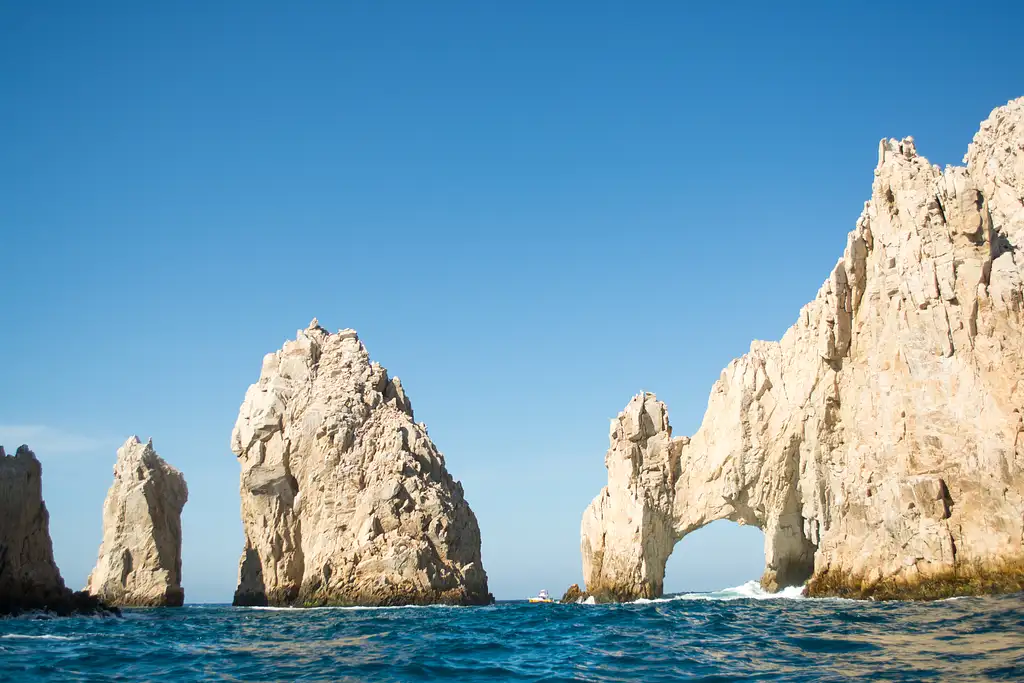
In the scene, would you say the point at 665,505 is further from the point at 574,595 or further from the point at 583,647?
the point at 583,647

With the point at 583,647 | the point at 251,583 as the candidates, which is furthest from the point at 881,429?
the point at 251,583

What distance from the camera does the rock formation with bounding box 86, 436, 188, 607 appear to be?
180ft

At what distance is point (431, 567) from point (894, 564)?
24.2 m

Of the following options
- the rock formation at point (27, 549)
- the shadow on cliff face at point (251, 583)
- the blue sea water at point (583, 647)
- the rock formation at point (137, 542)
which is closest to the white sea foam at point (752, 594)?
the blue sea water at point (583, 647)

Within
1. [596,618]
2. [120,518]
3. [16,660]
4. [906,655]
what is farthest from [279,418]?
[906,655]

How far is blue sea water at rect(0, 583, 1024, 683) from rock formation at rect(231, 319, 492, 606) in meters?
15.8

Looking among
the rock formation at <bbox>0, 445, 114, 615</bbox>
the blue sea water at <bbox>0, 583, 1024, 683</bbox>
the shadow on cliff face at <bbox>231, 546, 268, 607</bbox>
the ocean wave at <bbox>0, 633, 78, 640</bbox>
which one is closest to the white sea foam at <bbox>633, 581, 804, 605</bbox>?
the blue sea water at <bbox>0, 583, 1024, 683</bbox>

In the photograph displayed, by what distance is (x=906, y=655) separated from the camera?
1678 cm

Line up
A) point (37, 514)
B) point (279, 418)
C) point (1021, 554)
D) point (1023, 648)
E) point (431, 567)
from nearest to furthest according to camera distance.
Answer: point (1023, 648)
point (1021, 554)
point (37, 514)
point (431, 567)
point (279, 418)

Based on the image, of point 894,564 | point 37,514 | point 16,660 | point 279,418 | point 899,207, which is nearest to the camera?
point 16,660

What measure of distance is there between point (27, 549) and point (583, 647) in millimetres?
29937

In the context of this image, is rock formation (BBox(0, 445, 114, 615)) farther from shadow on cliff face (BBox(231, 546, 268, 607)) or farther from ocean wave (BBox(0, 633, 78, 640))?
ocean wave (BBox(0, 633, 78, 640))

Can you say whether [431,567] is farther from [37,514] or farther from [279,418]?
[37,514]

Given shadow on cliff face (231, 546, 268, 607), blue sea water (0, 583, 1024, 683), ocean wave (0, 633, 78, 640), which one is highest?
shadow on cliff face (231, 546, 268, 607)
